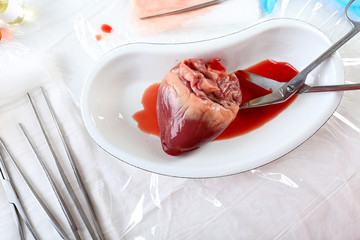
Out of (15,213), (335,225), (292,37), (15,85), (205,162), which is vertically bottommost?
(335,225)

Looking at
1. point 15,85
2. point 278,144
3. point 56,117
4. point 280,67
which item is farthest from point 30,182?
point 280,67

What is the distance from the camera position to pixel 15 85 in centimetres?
114

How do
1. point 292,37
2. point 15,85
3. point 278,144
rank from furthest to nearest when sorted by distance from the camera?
1. point 15,85
2. point 292,37
3. point 278,144

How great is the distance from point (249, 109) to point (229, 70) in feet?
0.52

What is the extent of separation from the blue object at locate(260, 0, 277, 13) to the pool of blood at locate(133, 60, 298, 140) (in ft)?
0.68

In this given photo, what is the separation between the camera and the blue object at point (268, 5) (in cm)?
114

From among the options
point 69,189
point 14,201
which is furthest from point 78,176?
point 14,201

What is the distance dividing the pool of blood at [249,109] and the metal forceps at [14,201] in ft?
1.52

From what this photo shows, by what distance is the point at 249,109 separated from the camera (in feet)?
3.46

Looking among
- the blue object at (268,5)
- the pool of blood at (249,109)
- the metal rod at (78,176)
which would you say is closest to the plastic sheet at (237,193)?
the metal rod at (78,176)

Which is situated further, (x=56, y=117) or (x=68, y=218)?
(x=56, y=117)

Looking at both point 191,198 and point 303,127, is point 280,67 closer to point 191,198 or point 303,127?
point 303,127

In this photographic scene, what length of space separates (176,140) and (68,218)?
16.8 inches

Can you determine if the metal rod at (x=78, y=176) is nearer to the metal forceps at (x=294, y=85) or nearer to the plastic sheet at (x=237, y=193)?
the plastic sheet at (x=237, y=193)
